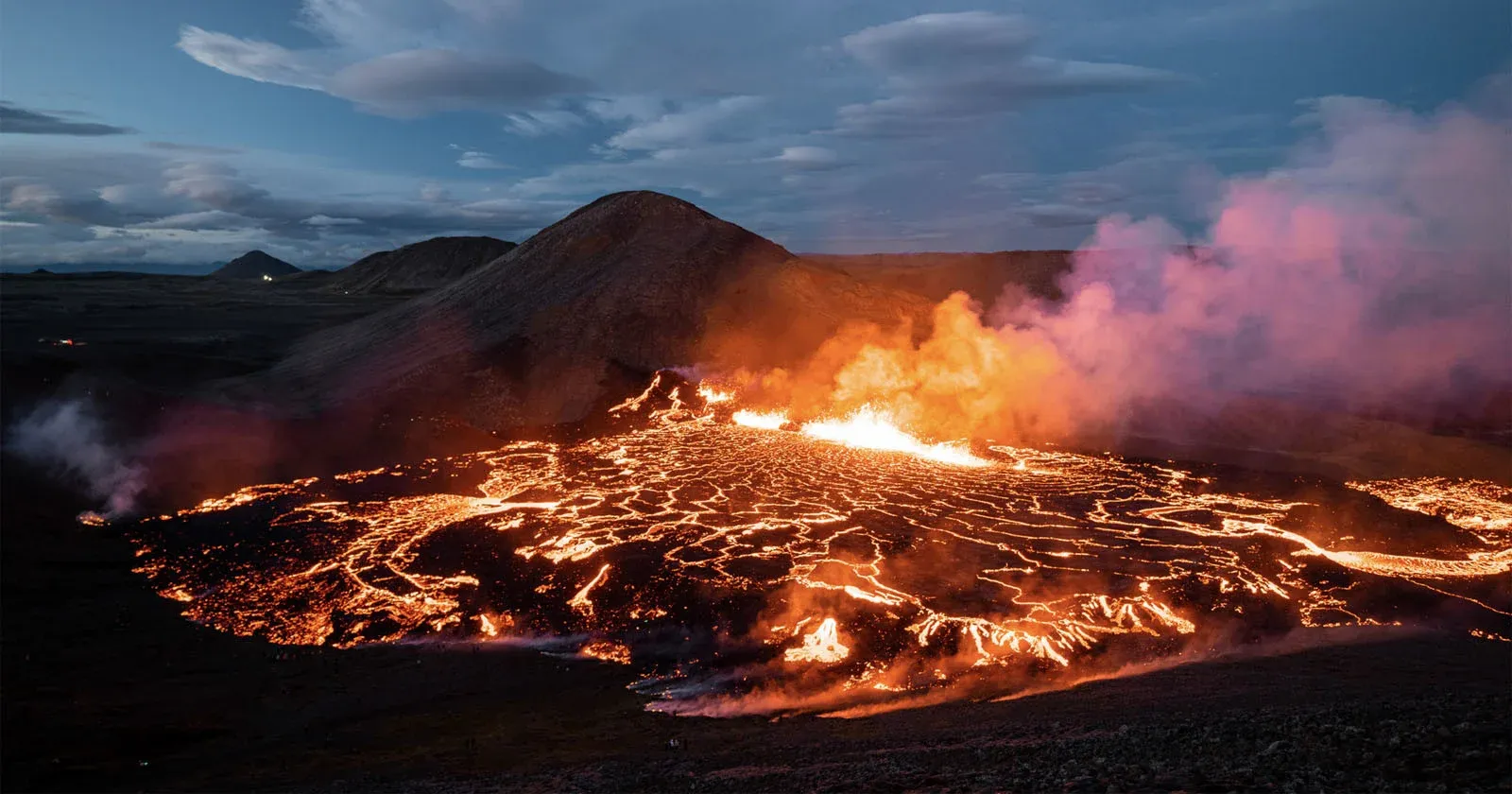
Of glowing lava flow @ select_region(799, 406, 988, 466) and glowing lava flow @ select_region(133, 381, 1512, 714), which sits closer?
glowing lava flow @ select_region(133, 381, 1512, 714)

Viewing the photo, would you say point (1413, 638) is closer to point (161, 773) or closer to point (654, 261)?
point (161, 773)

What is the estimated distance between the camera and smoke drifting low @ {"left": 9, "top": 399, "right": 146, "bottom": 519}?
95.1 feet

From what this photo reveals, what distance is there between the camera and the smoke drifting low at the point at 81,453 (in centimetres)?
2900

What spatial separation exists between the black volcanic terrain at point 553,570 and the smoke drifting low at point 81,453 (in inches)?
29.5

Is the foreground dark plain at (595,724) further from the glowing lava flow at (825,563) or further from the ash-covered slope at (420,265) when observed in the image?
the ash-covered slope at (420,265)

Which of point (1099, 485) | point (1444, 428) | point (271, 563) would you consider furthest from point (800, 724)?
point (1444, 428)

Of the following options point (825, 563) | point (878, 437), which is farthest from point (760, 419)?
point (825, 563)

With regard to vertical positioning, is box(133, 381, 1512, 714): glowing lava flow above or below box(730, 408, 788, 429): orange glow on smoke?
below

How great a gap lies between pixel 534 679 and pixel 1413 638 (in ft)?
67.5

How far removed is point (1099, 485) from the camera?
3203cm

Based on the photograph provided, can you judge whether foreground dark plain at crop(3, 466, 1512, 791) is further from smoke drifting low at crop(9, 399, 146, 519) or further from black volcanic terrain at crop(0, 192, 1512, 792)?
smoke drifting low at crop(9, 399, 146, 519)

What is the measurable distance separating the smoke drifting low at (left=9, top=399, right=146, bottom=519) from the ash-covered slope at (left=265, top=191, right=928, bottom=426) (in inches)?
380

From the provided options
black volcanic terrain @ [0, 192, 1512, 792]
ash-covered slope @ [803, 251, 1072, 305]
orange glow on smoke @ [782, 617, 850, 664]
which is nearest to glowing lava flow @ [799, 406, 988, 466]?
black volcanic terrain @ [0, 192, 1512, 792]

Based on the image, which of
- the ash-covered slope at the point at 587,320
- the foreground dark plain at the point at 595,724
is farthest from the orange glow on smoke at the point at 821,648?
the ash-covered slope at the point at 587,320
